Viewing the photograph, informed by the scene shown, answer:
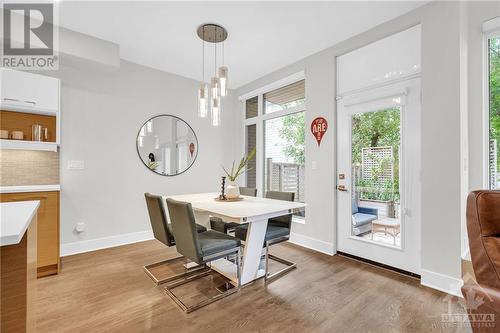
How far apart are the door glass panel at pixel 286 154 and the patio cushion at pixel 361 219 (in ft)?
2.83

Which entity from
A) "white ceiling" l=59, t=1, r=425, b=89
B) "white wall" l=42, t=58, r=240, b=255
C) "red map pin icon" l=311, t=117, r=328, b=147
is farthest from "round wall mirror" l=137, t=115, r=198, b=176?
"red map pin icon" l=311, t=117, r=328, b=147

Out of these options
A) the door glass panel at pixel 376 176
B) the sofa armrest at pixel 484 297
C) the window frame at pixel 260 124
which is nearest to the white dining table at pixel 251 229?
the door glass panel at pixel 376 176

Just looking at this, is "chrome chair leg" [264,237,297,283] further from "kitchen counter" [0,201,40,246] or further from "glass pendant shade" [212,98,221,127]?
"kitchen counter" [0,201,40,246]

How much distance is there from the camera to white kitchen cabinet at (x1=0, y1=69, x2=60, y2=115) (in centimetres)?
238

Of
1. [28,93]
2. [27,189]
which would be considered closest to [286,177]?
[27,189]

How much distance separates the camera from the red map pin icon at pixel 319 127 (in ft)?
10.7

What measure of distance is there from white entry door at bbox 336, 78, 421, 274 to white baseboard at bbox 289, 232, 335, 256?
0.14 m

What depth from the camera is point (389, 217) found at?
2705mm

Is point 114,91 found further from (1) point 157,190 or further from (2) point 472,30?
A: (2) point 472,30

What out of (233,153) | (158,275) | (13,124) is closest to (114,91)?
(13,124)

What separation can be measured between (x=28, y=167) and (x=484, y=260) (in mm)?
4125

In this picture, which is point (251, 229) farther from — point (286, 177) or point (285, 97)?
point (285, 97)

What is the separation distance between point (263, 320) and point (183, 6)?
9.85 ft

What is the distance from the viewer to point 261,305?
6.52 feet
